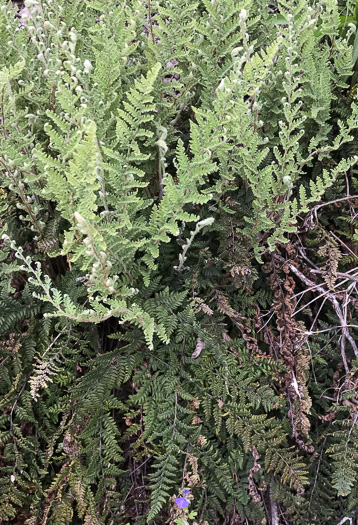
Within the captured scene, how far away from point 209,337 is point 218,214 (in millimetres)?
546

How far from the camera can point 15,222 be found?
72.1 inches

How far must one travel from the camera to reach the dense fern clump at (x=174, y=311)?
143cm

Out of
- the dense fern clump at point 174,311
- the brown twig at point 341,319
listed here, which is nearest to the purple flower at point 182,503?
the dense fern clump at point 174,311

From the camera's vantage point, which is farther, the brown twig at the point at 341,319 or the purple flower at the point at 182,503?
the brown twig at the point at 341,319

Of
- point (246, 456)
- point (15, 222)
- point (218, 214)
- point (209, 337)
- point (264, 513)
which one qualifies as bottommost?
point (264, 513)

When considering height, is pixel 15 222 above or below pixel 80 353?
above

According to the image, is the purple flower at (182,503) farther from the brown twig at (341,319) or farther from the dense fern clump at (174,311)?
the brown twig at (341,319)

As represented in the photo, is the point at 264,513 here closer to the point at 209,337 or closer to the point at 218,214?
the point at 209,337

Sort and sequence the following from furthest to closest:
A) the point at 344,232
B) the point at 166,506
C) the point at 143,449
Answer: the point at 344,232
the point at 143,449
the point at 166,506

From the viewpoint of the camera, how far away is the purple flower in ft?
4.50

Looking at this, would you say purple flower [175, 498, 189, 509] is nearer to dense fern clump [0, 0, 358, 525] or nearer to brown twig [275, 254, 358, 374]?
dense fern clump [0, 0, 358, 525]

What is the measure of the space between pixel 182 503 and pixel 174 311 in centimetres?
69

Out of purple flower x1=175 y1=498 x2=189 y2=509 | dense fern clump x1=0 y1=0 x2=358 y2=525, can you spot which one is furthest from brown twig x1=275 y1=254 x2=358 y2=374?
purple flower x1=175 y1=498 x2=189 y2=509

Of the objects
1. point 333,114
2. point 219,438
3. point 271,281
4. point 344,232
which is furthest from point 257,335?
point 333,114
